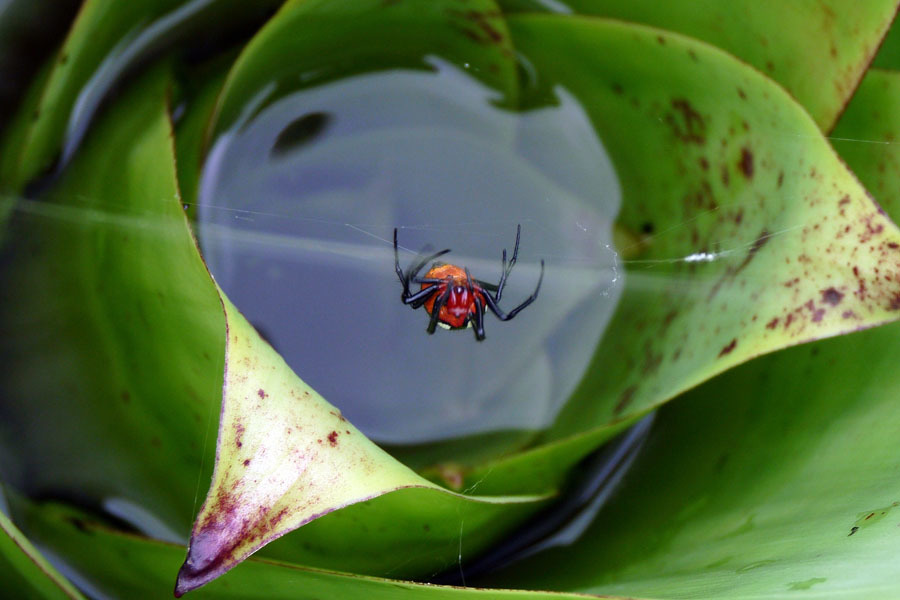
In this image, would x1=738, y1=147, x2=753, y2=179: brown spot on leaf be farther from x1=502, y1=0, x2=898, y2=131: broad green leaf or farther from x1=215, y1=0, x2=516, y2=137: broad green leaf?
x1=215, y1=0, x2=516, y2=137: broad green leaf

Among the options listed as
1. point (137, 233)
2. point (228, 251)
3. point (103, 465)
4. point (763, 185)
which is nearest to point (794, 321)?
point (763, 185)

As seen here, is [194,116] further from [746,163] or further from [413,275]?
[413,275]

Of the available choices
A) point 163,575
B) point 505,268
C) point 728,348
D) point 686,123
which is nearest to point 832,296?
point 728,348

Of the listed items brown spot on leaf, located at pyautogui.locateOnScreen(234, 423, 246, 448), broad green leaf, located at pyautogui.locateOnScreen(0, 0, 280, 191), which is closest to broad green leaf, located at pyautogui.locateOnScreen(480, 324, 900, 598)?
brown spot on leaf, located at pyautogui.locateOnScreen(234, 423, 246, 448)

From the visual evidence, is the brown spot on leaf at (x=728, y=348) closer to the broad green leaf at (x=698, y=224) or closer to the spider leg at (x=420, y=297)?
the broad green leaf at (x=698, y=224)

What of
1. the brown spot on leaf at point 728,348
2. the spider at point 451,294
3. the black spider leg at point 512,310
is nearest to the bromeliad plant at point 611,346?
the brown spot on leaf at point 728,348
